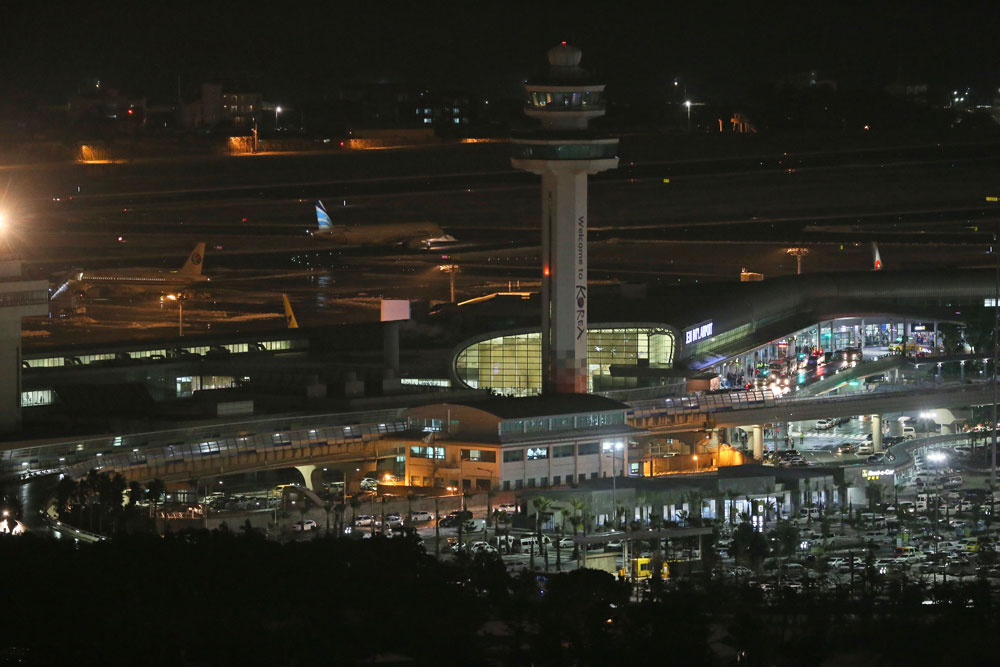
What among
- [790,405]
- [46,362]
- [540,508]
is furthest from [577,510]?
[46,362]

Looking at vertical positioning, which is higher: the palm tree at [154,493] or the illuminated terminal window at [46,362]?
the illuminated terminal window at [46,362]

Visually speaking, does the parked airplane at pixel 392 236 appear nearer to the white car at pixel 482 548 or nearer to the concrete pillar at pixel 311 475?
the concrete pillar at pixel 311 475

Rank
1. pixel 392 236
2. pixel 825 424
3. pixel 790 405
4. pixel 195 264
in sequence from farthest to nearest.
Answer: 1. pixel 392 236
2. pixel 195 264
3. pixel 825 424
4. pixel 790 405

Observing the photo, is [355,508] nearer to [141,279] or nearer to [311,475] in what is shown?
[311,475]

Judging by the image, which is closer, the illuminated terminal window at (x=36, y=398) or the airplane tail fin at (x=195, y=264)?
the illuminated terminal window at (x=36, y=398)

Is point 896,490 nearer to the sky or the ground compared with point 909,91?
nearer to the ground

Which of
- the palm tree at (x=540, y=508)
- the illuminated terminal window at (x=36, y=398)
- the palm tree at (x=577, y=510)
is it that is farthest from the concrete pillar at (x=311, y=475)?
the illuminated terminal window at (x=36, y=398)
